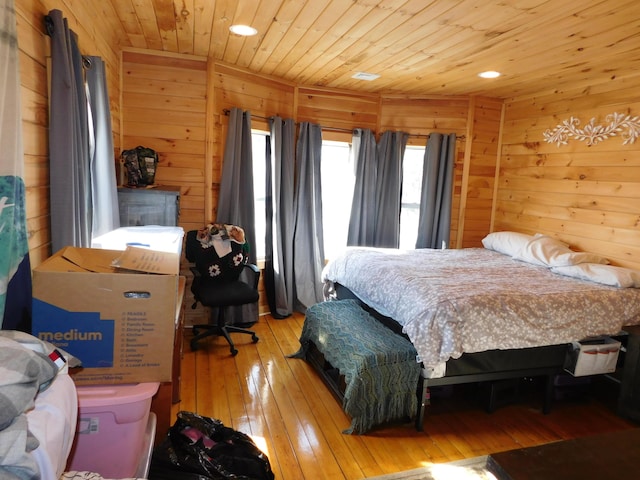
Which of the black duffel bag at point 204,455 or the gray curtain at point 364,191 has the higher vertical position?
the gray curtain at point 364,191

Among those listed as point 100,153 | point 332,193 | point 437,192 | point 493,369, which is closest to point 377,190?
point 332,193

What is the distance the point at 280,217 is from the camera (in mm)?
4332

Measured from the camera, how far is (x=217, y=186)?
3986 mm

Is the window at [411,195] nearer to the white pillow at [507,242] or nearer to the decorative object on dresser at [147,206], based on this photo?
the white pillow at [507,242]

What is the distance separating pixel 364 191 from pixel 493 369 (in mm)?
2392

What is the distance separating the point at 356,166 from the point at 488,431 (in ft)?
9.21

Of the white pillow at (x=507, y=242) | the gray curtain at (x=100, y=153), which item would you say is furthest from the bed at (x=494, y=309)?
the gray curtain at (x=100, y=153)

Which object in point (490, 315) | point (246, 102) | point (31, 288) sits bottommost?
point (490, 315)

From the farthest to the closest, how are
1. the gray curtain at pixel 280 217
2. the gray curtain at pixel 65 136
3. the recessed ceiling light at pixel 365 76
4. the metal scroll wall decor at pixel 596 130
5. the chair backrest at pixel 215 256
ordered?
the gray curtain at pixel 280 217
the recessed ceiling light at pixel 365 76
the chair backrest at pixel 215 256
the metal scroll wall decor at pixel 596 130
the gray curtain at pixel 65 136

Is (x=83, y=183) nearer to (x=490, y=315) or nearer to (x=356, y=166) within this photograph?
(x=490, y=315)

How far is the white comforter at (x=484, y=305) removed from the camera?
2498 millimetres

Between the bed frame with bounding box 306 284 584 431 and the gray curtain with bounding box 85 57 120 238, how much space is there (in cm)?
177

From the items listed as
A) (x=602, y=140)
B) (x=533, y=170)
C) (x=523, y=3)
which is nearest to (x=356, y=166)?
(x=533, y=170)

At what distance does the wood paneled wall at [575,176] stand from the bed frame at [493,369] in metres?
1.23
